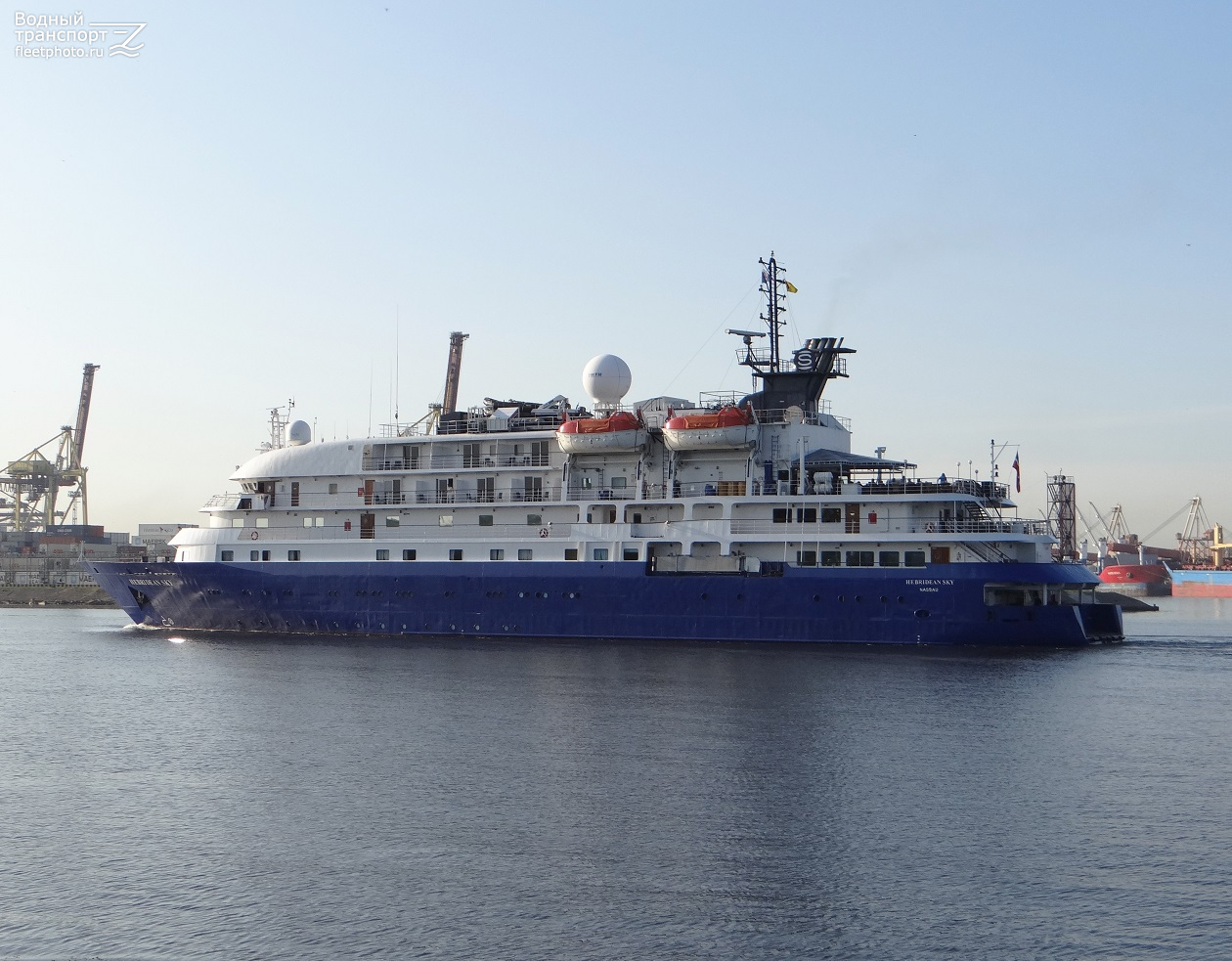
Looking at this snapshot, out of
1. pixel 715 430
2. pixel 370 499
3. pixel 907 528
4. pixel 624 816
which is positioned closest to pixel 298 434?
pixel 370 499

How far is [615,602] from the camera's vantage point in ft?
157

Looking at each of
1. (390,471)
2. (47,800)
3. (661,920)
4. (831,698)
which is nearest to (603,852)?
(661,920)

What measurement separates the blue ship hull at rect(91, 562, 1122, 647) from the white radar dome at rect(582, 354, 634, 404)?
26.0 ft

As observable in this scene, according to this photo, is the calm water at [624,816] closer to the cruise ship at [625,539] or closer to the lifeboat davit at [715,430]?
the cruise ship at [625,539]

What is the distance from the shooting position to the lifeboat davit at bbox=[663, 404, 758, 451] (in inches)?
1861

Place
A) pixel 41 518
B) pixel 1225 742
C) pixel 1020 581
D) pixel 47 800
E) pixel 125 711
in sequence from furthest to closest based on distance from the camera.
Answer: pixel 41 518
pixel 1020 581
pixel 125 711
pixel 1225 742
pixel 47 800

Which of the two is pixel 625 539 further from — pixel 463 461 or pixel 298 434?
pixel 298 434

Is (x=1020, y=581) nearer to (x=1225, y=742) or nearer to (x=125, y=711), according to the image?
(x=1225, y=742)

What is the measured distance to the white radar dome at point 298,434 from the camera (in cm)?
5712

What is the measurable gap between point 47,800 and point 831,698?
19746 millimetres

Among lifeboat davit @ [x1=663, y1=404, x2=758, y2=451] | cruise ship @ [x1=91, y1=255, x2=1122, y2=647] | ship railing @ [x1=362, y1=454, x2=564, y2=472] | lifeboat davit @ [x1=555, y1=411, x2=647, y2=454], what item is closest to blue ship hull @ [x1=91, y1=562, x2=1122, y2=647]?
cruise ship @ [x1=91, y1=255, x2=1122, y2=647]

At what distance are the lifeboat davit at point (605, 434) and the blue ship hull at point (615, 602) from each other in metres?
4.85

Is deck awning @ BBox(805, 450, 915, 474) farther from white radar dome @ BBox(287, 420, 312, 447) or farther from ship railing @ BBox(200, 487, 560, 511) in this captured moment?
white radar dome @ BBox(287, 420, 312, 447)

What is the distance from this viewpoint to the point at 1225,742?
27750mm
